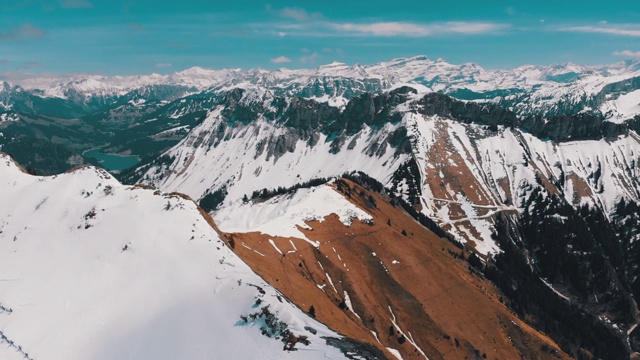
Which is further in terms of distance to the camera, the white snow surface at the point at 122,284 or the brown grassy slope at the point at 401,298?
the brown grassy slope at the point at 401,298

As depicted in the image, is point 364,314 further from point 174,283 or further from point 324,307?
point 174,283

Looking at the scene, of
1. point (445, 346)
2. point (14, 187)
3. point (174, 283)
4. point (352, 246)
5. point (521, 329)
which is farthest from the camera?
point (352, 246)

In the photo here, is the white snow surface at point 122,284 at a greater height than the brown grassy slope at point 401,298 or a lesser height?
greater

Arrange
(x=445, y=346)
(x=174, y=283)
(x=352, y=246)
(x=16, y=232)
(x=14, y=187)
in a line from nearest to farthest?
(x=174, y=283)
(x=16, y=232)
(x=14, y=187)
(x=445, y=346)
(x=352, y=246)

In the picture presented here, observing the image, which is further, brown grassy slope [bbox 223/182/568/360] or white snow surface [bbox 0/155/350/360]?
brown grassy slope [bbox 223/182/568/360]

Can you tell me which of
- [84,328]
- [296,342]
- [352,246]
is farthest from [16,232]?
[352,246]
